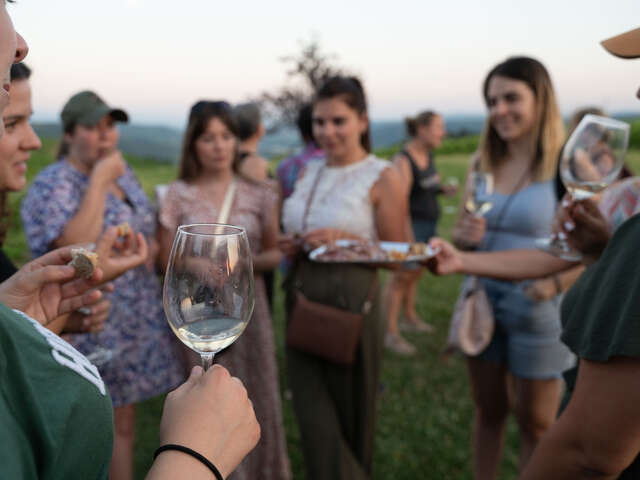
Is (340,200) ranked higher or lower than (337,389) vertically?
higher

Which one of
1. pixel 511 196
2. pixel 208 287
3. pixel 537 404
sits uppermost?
pixel 208 287

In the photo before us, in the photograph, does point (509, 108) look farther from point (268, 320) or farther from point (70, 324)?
point (70, 324)

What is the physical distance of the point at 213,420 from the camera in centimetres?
92

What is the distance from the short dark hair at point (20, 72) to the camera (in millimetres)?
1968

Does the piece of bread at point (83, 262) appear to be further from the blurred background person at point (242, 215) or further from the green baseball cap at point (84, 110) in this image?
the green baseball cap at point (84, 110)

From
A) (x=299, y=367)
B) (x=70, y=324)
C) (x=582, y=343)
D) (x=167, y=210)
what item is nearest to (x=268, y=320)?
(x=299, y=367)

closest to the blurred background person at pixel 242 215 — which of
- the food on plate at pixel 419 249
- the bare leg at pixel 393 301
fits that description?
the food on plate at pixel 419 249

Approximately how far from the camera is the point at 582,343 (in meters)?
1.16

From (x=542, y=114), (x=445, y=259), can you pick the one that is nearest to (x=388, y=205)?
(x=445, y=259)

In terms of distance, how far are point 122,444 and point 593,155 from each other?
9.74ft

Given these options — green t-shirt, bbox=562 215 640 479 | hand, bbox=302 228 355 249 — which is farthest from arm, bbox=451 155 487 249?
green t-shirt, bbox=562 215 640 479

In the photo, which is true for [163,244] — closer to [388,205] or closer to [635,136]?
[388,205]

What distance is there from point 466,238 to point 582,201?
3.17ft

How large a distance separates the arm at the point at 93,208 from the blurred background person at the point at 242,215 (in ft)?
1.25
